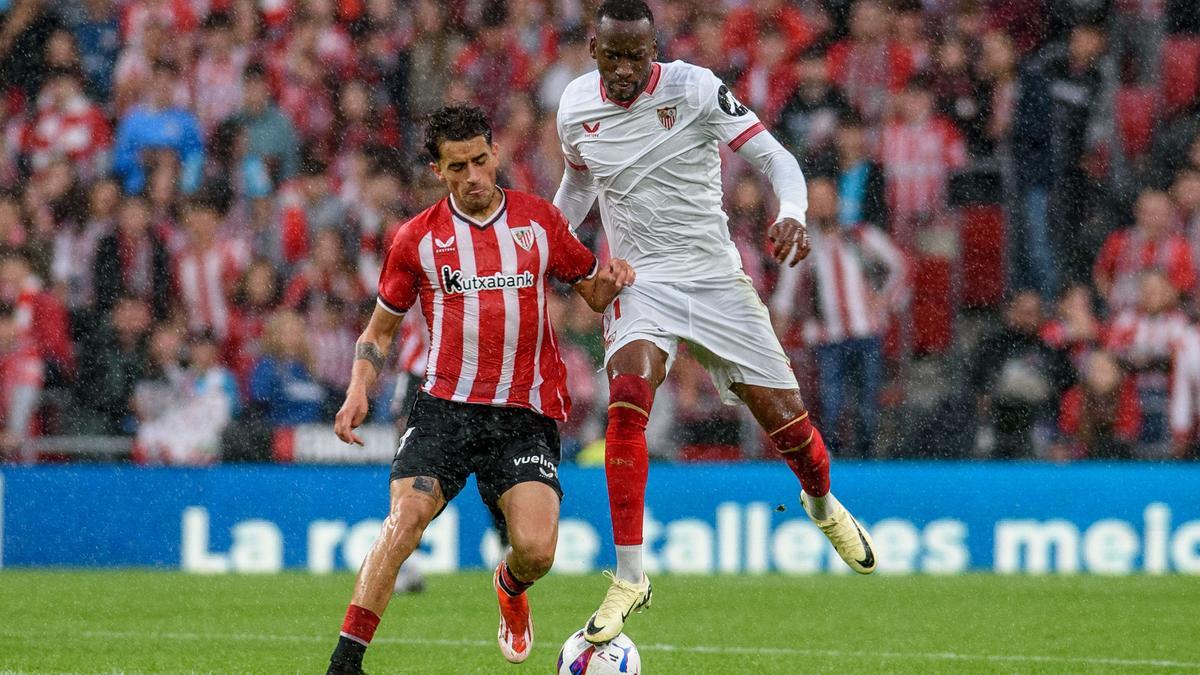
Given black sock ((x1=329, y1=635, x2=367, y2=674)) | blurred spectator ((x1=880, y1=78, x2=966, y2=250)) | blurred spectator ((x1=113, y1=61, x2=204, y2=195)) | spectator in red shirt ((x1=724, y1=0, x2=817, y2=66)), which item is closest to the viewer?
black sock ((x1=329, y1=635, x2=367, y2=674))

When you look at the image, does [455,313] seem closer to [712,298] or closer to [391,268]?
[391,268]

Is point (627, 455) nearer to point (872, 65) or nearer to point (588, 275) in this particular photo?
point (588, 275)

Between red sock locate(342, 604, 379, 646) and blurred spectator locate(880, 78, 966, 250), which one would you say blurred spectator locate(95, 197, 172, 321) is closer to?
blurred spectator locate(880, 78, 966, 250)

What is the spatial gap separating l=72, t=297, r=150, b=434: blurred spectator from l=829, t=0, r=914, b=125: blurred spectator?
5.36 meters

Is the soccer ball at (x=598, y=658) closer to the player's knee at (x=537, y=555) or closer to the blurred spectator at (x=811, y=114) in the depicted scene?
the player's knee at (x=537, y=555)

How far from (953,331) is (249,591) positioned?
5228 mm

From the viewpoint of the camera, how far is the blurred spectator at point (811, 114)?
1352 cm

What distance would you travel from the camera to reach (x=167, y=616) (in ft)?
32.2

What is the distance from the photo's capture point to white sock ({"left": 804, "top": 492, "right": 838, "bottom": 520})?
25.8 ft

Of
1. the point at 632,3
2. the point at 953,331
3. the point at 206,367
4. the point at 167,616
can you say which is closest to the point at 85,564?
the point at 206,367

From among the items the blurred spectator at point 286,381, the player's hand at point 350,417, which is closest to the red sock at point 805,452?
the player's hand at point 350,417

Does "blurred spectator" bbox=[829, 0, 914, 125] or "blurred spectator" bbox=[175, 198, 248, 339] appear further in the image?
"blurred spectator" bbox=[175, 198, 248, 339]

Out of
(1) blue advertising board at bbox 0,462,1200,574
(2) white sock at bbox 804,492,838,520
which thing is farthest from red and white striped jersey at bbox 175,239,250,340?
(2) white sock at bbox 804,492,838,520

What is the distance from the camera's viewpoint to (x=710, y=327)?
7.39 metres
